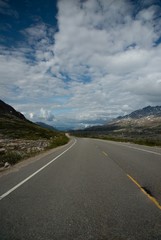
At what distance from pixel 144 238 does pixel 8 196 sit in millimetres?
4456

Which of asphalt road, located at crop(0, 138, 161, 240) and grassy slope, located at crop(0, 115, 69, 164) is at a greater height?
grassy slope, located at crop(0, 115, 69, 164)

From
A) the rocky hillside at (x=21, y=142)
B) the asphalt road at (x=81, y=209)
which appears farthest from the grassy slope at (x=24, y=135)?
the asphalt road at (x=81, y=209)

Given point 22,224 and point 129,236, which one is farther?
point 22,224

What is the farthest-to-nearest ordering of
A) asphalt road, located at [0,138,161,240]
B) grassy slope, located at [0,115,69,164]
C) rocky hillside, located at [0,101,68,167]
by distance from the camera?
1. rocky hillside, located at [0,101,68,167]
2. grassy slope, located at [0,115,69,164]
3. asphalt road, located at [0,138,161,240]

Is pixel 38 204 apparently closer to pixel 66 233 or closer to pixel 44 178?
pixel 66 233

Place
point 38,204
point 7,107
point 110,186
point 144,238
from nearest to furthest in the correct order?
point 144,238 < point 38,204 < point 110,186 < point 7,107

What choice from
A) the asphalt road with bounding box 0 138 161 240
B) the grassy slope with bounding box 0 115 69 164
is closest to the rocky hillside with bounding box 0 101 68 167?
the grassy slope with bounding box 0 115 69 164

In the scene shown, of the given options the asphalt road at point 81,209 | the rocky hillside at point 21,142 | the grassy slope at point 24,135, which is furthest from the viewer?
the rocky hillside at point 21,142

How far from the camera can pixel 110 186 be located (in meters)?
9.02

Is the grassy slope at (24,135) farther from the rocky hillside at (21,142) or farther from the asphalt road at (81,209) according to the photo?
the asphalt road at (81,209)

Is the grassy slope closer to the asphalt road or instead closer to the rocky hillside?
the rocky hillside

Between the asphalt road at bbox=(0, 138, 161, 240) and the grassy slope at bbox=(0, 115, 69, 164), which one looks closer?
the asphalt road at bbox=(0, 138, 161, 240)

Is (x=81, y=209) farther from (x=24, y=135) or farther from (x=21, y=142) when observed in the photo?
(x=24, y=135)

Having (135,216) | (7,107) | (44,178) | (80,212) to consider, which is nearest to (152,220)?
(135,216)
